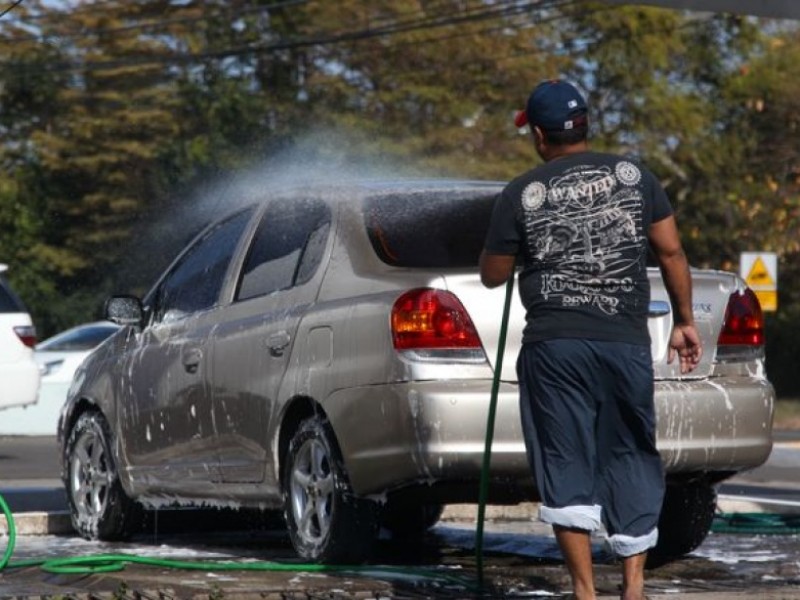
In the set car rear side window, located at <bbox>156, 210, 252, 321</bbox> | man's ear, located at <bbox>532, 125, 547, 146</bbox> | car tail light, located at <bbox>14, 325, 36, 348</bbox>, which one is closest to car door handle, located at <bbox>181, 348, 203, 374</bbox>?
car rear side window, located at <bbox>156, 210, 252, 321</bbox>

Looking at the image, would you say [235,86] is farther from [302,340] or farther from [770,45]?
[302,340]

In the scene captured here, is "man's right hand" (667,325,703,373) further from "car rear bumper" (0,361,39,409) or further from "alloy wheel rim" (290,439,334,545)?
"car rear bumper" (0,361,39,409)

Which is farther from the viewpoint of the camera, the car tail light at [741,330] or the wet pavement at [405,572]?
the car tail light at [741,330]

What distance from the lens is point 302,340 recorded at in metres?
8.20

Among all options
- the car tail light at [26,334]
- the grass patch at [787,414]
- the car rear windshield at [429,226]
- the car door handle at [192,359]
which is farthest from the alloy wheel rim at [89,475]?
the grass patch at [787,414]

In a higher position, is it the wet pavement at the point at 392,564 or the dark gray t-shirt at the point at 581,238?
the dark gray t-shirt at the point at 581,238

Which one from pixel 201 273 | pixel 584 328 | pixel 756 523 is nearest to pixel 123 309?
pixel 201 273

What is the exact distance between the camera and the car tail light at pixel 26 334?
17.5m

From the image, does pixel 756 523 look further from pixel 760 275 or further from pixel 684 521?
pixel 760 275

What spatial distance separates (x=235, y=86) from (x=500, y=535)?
36.9 metres

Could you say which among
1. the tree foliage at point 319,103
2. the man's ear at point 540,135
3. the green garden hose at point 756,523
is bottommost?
the green garden hose at point 756,523

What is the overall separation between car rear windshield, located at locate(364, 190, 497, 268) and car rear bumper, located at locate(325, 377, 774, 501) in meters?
0.62

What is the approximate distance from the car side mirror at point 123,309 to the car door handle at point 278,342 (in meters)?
1.42

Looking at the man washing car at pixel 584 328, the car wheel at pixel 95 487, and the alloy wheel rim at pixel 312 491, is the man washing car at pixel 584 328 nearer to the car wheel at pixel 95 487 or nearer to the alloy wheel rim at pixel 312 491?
the alloy wheel rim at pixel 312 491
